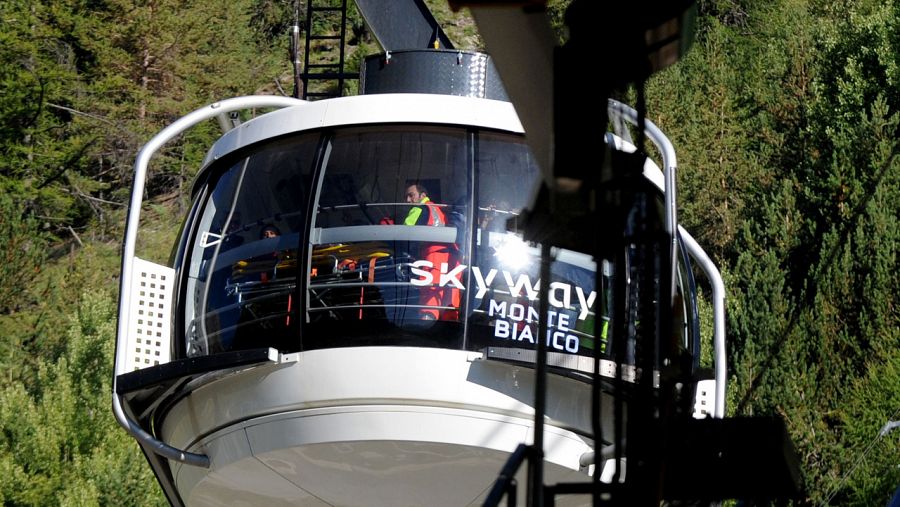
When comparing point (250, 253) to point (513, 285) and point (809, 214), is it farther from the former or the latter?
point (809, 214)

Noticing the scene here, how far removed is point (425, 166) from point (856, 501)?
19.1m

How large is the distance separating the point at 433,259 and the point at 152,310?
1954mm

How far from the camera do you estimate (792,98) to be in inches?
1523

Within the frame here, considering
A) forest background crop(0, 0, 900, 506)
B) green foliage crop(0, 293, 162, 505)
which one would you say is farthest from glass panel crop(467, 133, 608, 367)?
green foliage crop(0, 293, 162, 505)

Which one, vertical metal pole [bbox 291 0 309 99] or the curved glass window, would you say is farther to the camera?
vertical metal pole [bbox 291 0 309 99]

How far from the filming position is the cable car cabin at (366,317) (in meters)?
8.51

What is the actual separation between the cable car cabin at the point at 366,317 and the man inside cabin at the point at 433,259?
12mm

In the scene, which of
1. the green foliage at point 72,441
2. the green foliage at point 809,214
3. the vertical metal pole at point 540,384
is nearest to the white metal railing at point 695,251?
the vertical metal pole at point 540,384

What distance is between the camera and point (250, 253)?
897cm

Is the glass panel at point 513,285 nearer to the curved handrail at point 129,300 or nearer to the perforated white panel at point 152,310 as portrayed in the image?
the curved handrail at point 129,300

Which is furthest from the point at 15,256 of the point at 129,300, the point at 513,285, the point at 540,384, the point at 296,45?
the point at 540,384

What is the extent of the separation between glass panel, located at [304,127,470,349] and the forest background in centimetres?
1090

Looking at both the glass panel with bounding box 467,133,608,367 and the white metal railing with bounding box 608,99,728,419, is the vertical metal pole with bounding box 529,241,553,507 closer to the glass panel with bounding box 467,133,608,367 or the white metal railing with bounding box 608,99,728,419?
the white metal railing with bounding box 608,99,728,419

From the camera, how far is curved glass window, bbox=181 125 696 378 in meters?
8.59
